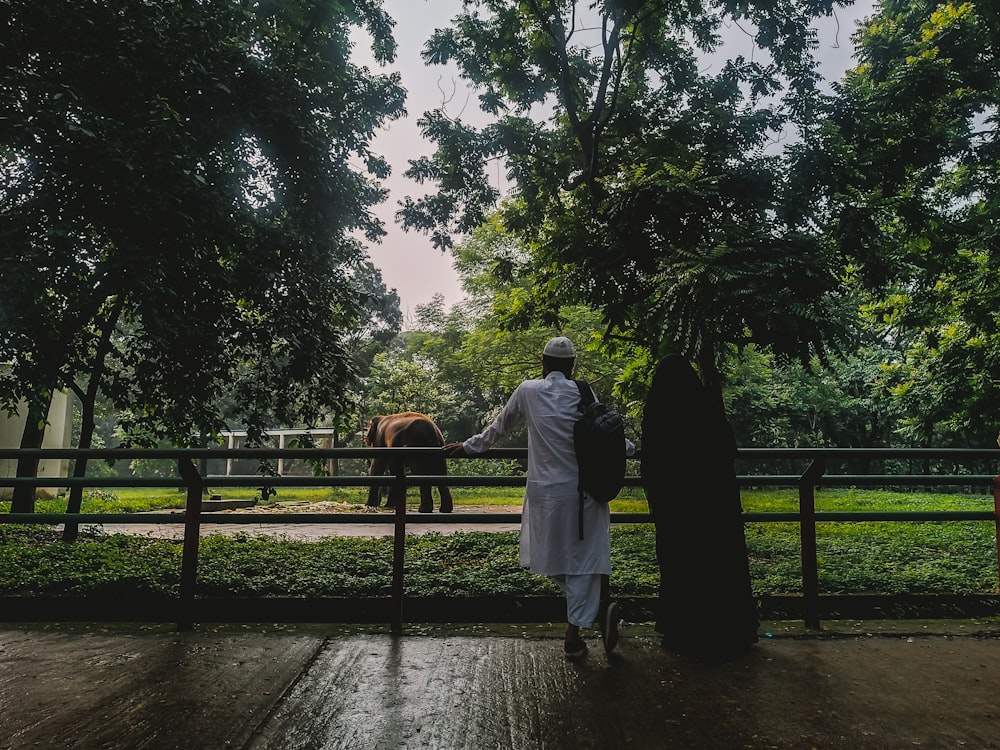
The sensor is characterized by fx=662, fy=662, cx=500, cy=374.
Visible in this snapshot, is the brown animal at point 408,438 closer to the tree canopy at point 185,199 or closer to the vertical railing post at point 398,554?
the tree canopy at point 185,199

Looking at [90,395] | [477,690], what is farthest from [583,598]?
[90,395]

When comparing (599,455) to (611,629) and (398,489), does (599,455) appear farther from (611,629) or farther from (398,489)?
(398,489)

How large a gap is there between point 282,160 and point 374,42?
10.9ft

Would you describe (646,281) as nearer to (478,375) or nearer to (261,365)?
(261,365)

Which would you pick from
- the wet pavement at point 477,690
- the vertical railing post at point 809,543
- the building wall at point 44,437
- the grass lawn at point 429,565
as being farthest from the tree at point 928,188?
the building wall at point 44,437

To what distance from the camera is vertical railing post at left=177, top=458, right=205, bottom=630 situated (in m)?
4.33

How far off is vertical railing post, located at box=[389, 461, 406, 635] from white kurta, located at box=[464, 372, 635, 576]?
2.27 feet

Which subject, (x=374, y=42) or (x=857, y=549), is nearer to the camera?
(x=857, y=549)

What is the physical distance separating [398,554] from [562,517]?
124 centimetres

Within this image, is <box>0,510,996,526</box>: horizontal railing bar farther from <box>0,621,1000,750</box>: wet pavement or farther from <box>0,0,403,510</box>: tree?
<box>0,0,403,510</box>: tree

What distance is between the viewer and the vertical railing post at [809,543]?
4363 millimetres

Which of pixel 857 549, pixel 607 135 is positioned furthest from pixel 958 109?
pixel 857 549

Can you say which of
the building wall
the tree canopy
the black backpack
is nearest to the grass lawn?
the black backpack

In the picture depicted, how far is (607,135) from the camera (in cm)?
1115
